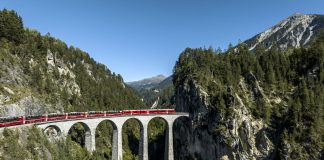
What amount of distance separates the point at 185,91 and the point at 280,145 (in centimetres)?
3402

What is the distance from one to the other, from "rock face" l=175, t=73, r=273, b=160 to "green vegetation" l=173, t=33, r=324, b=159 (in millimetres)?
1036

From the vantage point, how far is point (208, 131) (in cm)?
8688

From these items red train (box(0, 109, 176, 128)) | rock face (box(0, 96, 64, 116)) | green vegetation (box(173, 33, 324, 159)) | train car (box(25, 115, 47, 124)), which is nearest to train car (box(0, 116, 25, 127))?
red train (box(0, 109, 176, 128))

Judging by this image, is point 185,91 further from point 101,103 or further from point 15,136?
point 15,136

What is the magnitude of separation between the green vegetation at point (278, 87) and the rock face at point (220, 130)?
1.04 metres

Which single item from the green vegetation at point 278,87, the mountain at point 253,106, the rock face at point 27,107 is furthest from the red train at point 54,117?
the green vegetation at point 278,87

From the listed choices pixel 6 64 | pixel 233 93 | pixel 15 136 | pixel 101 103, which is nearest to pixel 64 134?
pixel 15 136

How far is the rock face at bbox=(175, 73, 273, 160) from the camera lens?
79.6 metres

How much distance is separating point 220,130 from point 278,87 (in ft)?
85.5

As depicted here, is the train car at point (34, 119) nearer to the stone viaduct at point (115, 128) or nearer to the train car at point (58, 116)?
the stone viaduct at point (115, 128)

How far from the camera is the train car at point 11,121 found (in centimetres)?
4822

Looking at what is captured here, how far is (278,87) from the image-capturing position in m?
94.6

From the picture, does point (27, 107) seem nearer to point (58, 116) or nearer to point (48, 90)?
point (58, 116)

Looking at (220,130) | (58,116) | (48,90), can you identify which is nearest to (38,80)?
(48,90)
